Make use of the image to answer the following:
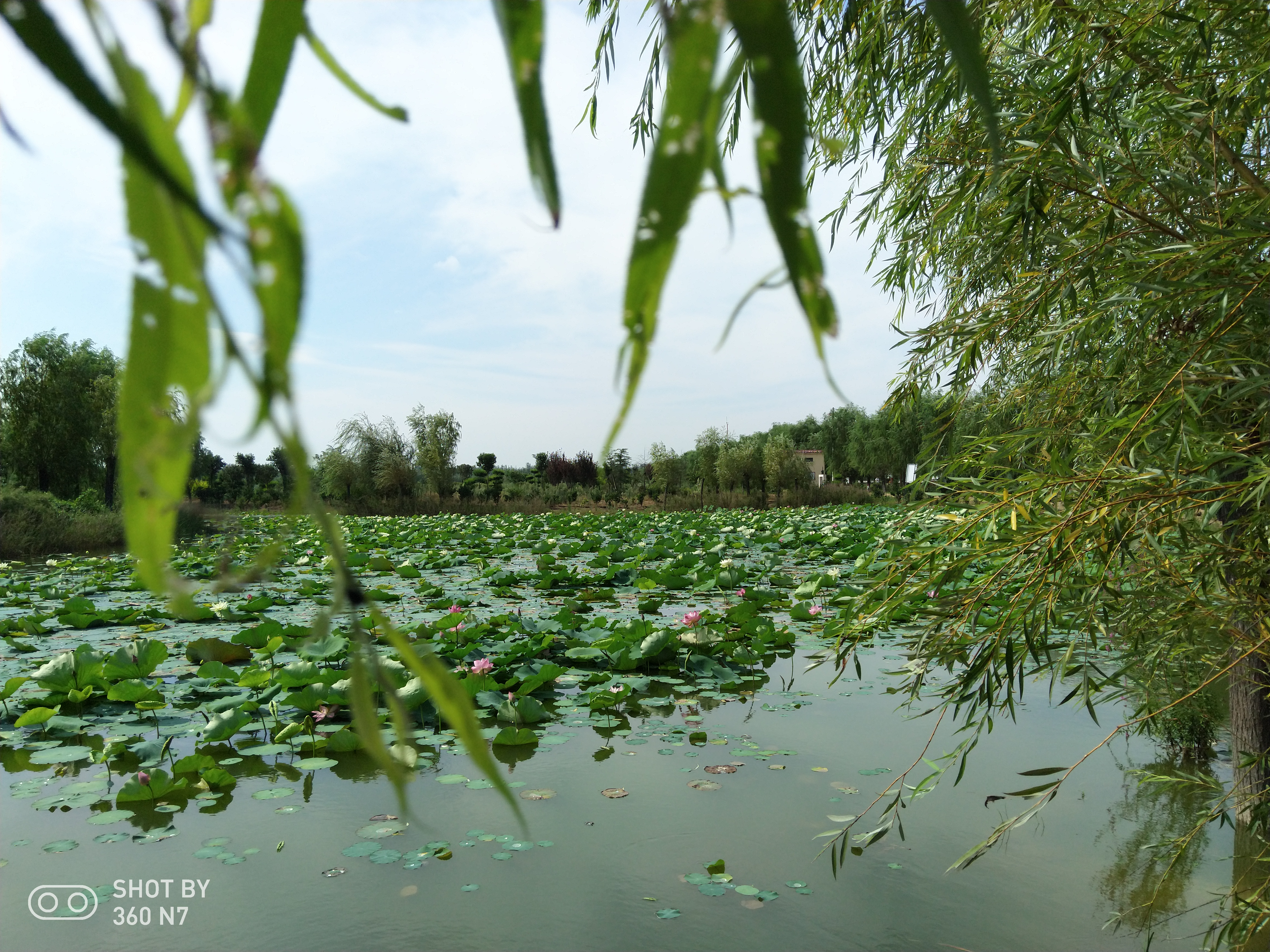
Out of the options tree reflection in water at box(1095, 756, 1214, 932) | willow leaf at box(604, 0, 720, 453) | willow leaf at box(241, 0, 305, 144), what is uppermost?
willow leaf at box(241, 0, 305, 144)

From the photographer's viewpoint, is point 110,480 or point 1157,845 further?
point 110,480

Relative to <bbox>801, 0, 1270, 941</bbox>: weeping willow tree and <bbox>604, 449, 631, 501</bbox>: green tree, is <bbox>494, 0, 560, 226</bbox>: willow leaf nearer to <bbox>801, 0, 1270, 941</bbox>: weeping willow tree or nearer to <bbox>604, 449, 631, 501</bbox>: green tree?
<bbox>801, 0, 1270, 941</bbox>: weeping willow tree

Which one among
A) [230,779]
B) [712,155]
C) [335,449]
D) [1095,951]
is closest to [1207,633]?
[1095,951]

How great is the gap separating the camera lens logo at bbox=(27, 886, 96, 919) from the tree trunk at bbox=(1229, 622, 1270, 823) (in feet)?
8.72

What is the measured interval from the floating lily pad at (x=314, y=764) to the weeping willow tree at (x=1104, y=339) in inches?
61.8

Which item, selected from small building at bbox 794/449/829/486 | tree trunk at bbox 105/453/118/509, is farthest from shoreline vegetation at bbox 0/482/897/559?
small building at bbox 794/449/829/486

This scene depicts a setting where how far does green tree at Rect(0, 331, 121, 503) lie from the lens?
54.3ft

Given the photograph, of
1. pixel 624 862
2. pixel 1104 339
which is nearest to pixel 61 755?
pixel 624 862

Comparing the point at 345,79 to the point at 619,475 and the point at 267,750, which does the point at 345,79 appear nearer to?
the point at 267,750

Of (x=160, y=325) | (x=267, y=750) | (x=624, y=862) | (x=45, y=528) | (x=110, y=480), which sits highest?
(x=110, y=480)

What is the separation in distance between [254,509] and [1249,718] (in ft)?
67.2

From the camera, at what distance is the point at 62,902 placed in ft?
5.53

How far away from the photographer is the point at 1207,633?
6.10ft

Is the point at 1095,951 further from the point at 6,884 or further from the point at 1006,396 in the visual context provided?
the point at 6,884
